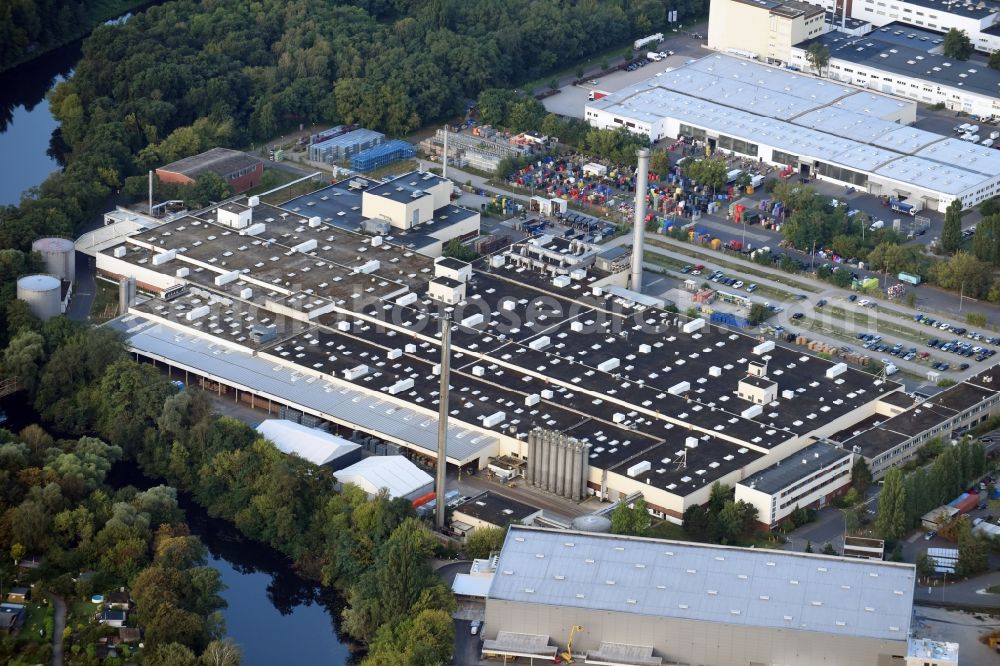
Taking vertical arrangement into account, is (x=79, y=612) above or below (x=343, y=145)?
below

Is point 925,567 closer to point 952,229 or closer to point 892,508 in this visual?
point 892,508

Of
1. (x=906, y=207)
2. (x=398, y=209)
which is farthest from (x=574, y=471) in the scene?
(x=906, y=207)

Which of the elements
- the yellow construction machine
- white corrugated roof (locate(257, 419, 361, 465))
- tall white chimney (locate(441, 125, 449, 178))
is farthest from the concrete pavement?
the yellow construction machine

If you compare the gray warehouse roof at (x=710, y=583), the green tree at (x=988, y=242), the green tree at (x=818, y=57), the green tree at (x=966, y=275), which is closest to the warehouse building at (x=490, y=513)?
the gray warehouse roof at (x=710, y=583)

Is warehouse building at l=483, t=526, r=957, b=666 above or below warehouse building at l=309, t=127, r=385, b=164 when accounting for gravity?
above

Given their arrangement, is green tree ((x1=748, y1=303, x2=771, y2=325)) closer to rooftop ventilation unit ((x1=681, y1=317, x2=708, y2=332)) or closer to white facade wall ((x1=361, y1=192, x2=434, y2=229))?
rooftop ventilation unit ((x1=681, y1=317, x2=708, y2=332))

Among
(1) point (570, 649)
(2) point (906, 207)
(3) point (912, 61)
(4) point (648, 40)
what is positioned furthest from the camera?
(4) point (648, 40)
